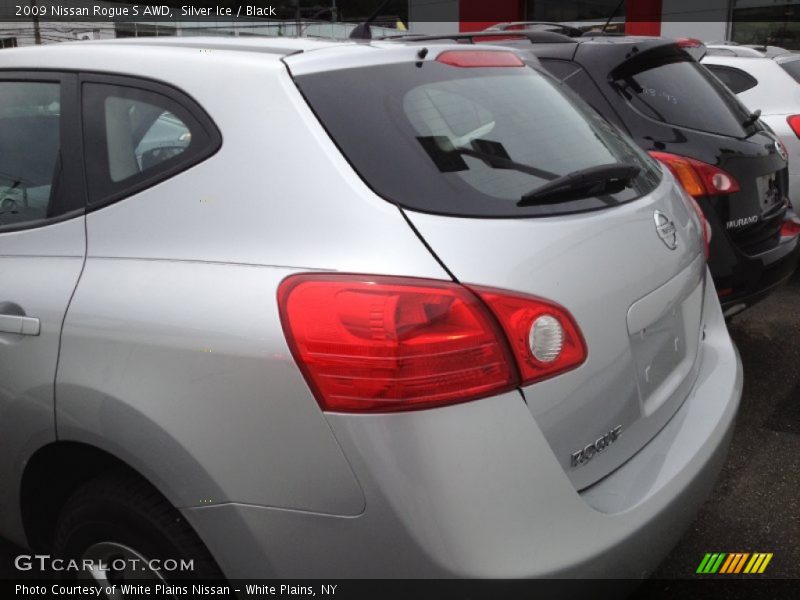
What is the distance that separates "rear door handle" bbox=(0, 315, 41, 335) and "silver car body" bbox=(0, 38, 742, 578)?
23 millimetres

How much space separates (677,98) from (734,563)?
215cm

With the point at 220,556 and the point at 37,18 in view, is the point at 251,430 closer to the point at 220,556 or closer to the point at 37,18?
the point at 220,556

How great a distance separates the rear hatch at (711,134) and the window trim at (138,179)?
241 centimetres

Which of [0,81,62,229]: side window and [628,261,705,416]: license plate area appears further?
[0,81,62,229]: side window

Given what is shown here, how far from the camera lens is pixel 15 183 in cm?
227

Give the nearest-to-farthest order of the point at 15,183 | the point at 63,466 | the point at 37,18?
the point at 63,466
the point at 15,183
the point at 37,18

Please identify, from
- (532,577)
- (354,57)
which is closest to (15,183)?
(354,57)

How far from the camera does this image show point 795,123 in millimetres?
5453

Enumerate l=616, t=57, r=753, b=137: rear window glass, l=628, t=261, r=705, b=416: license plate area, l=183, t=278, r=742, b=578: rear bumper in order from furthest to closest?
l=616, t=57, r=753, b=137: rear window glass
l=628, t=261, r=705, b=416: license plate area
l=183, t=278, r=742, b=578: rear bumper

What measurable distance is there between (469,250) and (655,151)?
2328 millimetres

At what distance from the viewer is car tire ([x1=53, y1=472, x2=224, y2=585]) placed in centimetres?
170

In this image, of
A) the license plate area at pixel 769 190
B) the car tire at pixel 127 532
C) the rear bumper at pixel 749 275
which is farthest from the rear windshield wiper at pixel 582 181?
the license plate area at pixel 769 190

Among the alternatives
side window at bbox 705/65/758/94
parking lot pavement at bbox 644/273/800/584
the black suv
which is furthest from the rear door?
side window at bbox 705/65/758/94

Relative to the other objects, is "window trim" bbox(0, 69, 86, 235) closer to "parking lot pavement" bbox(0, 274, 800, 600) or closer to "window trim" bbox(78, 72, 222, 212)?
"window trim" bbox(78, 72, 222, 212)
